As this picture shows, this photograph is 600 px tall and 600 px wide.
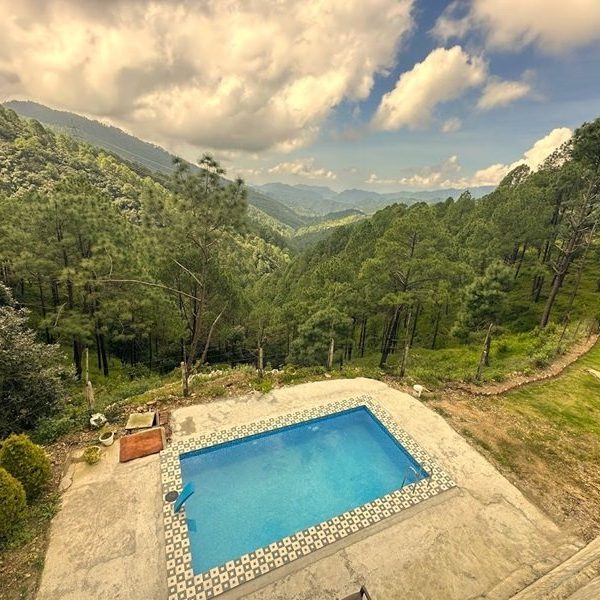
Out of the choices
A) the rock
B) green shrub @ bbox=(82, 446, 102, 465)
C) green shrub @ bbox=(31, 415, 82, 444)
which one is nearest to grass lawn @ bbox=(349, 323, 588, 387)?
the rock

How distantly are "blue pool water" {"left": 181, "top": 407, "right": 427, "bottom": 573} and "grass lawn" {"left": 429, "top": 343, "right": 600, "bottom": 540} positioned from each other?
2846mm

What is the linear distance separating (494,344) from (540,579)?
17962mm

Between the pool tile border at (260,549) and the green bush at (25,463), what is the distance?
259cm

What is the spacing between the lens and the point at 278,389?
1285 cm

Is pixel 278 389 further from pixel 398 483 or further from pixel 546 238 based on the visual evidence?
pixel 546 238

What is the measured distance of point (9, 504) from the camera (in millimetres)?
6648

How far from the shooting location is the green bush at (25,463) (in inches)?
284

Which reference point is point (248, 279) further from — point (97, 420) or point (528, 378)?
point (528, 378)

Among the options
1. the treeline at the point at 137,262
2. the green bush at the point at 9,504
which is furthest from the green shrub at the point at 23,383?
the treeline at the point at 137,262

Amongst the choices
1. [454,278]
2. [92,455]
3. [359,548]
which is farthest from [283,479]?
[454,278]

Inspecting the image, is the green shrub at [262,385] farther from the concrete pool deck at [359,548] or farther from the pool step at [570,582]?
the pool step at [570,582]

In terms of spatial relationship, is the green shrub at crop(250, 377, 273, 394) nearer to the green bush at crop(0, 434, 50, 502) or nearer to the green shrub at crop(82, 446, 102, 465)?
the green shrub at crop(82, 446, 102, 465)

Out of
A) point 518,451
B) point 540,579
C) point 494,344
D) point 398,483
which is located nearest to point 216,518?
point 398,483

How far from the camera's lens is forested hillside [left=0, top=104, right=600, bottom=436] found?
15.7m
